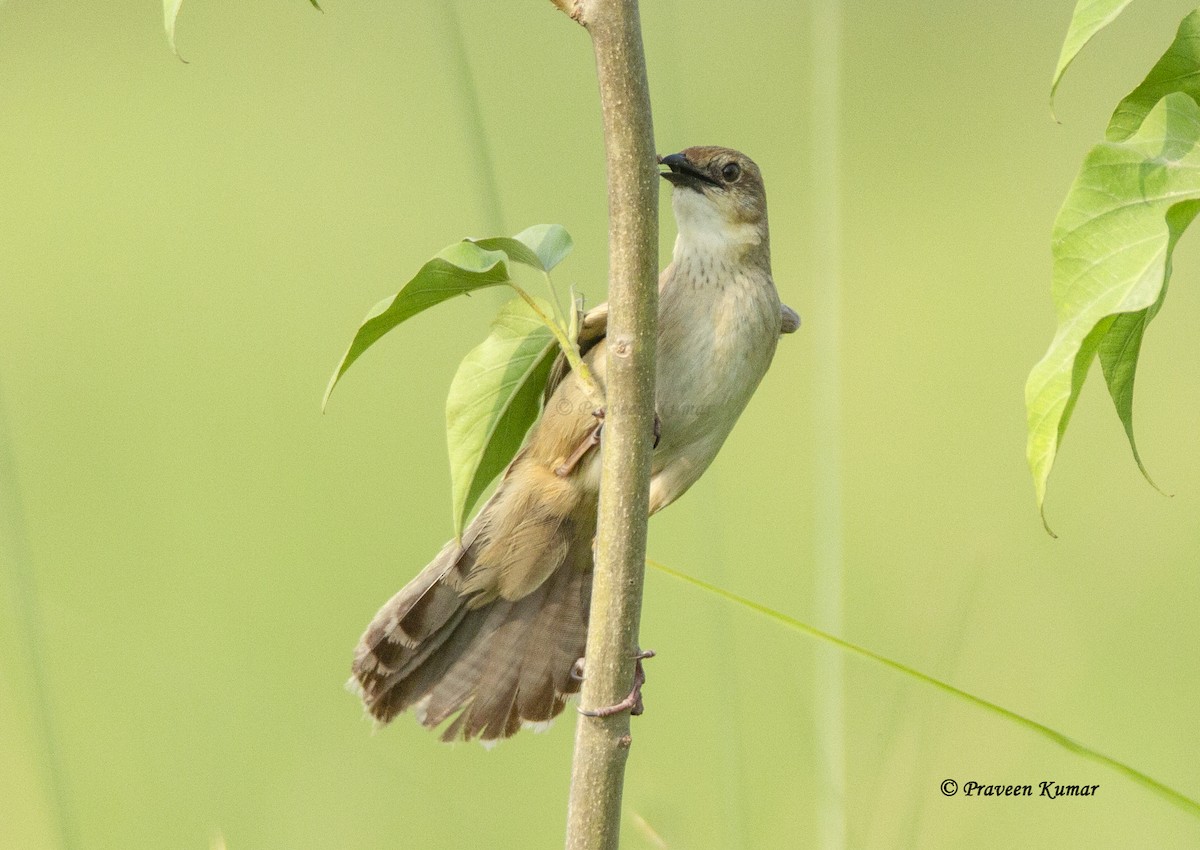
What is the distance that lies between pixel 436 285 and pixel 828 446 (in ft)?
3.36

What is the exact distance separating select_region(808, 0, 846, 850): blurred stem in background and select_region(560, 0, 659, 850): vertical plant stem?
795mm

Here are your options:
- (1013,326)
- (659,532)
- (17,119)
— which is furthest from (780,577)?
(17,119)

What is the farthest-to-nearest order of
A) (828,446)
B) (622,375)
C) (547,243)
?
(828,446) < (547,243) < (622,375)

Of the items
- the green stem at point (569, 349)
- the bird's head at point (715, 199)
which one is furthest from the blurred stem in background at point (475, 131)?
the green stem at point (569, 349)

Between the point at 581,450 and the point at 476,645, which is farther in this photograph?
the point at 476,645

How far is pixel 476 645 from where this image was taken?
2.01m

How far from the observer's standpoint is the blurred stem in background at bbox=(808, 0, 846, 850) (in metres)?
1.79

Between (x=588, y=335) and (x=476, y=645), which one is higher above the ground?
(x=588, y=335)

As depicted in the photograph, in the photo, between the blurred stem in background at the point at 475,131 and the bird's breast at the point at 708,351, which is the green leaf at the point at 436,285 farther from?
the bird's breast at the point at 708,351

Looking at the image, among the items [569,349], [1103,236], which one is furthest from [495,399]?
[1103,236]

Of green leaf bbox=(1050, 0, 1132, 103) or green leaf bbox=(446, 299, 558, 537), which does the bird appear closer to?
green leaf bbox=(446, 299, 558, 537)

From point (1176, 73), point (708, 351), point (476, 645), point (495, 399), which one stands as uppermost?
point (1176, 73)

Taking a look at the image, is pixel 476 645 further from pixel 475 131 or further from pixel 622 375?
pixel 622 375

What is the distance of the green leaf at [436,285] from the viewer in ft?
3.24
